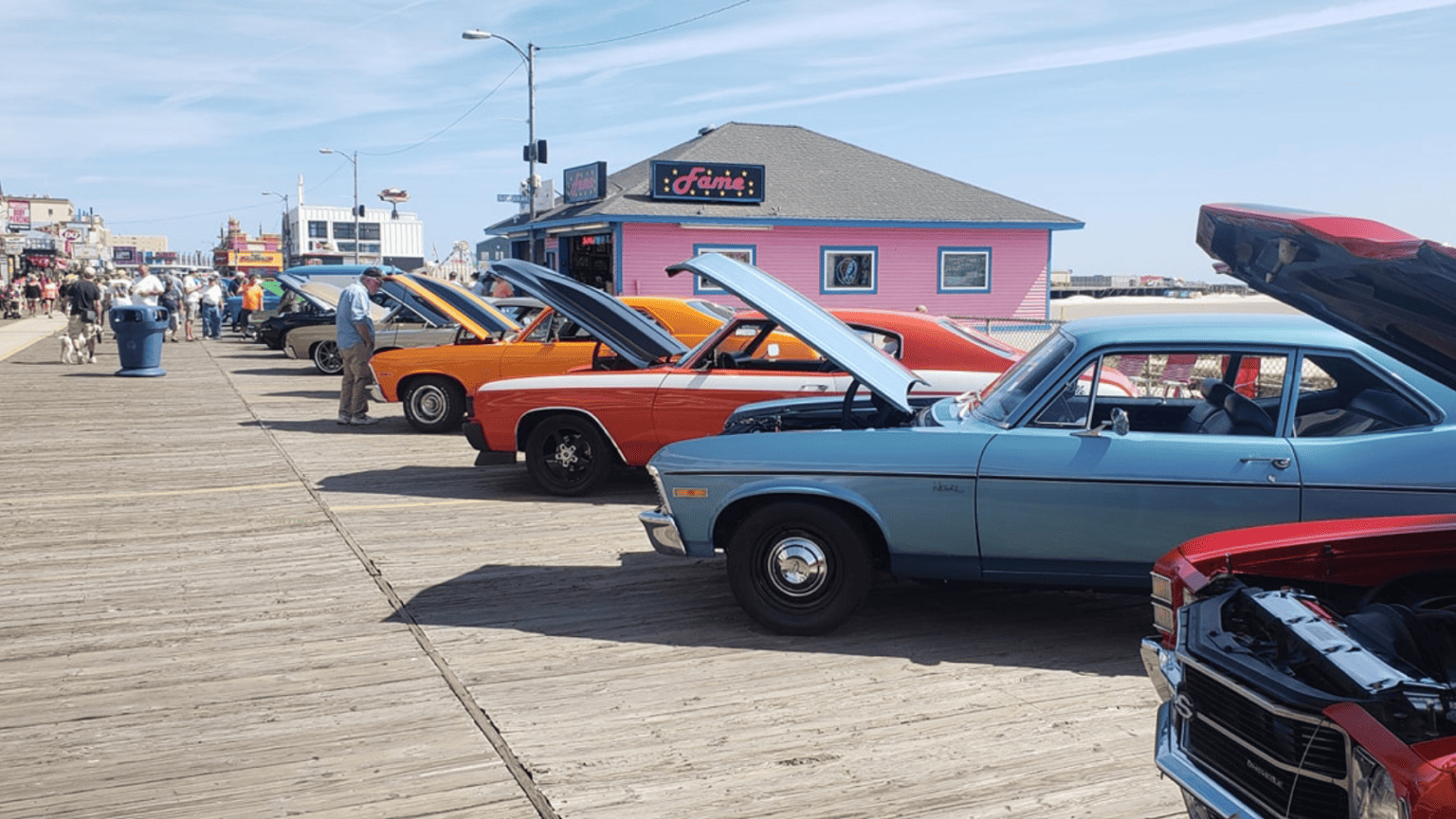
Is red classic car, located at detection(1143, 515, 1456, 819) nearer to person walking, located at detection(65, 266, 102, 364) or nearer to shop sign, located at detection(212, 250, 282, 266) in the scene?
person walking, located at detection(65, 266, 102, 364)

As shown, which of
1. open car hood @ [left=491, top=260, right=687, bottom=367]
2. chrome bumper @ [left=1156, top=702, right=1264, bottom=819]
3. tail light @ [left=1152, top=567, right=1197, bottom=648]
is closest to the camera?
chrome bumper @ [left=1156, top=702, right=1264, bottom=819]

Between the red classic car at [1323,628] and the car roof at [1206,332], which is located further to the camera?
the car roof at [1206,332]

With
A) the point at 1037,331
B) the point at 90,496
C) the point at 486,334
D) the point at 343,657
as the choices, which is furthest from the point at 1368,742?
the point at 1037,331

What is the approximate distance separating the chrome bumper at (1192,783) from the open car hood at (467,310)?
435 inches

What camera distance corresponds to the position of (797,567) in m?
5.93

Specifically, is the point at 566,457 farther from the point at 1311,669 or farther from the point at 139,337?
the point at 139,337

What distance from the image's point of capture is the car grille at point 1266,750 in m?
2.83

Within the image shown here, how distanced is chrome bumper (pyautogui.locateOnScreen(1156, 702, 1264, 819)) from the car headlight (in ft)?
1.19

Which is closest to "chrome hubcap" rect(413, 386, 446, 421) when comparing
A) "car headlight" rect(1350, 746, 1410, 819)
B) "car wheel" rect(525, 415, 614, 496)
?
"car wheel" rect(525, 415, 614, 496)

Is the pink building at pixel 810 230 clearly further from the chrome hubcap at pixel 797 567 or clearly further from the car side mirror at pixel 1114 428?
the car side mirror at pixel 1114 428

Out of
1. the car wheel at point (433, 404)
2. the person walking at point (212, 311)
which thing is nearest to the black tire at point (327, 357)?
the car wheel at point (433, 404)

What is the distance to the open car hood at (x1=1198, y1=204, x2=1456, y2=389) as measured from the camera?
3.35 m

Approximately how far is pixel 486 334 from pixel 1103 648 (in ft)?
31.0

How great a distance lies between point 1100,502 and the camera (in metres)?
5.48
